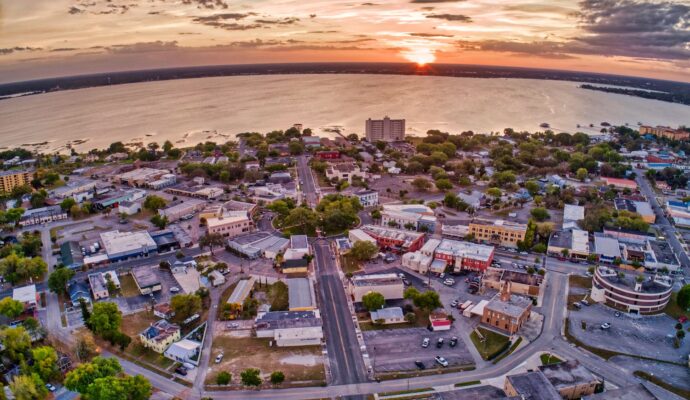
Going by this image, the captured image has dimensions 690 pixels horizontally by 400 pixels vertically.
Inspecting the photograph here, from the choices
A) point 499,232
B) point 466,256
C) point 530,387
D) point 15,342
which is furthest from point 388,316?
point 15,342

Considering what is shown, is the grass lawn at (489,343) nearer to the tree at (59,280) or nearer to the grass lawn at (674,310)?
the grass lawn at (674,310)

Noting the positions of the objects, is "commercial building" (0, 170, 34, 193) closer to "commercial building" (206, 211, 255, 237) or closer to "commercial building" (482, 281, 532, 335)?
"commercial building" (206, 211, 255, 237)

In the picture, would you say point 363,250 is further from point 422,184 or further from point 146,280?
point 422,184

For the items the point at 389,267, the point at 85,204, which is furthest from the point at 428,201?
the point at 85,204

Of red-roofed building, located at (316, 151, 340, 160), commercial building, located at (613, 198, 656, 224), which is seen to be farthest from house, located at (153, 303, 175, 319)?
commercial building, located at (613, 198, 656, 224)

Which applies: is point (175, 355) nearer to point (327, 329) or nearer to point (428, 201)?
point (327, 329)
